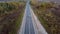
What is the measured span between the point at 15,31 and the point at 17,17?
344 mm

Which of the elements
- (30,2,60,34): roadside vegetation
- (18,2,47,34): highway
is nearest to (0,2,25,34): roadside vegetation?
(18,2,47,34): highway

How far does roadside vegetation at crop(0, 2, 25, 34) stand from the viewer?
352cm

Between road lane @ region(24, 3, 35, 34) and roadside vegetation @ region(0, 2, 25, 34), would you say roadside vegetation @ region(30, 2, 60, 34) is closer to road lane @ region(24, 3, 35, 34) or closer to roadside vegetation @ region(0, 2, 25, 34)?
road lane @ region(24, 3, 35, 34)

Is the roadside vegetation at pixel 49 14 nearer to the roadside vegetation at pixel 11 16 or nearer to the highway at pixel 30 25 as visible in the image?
the highway at pixel 30 25

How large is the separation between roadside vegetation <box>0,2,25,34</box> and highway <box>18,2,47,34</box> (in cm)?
11

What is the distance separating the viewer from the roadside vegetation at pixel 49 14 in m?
3.48

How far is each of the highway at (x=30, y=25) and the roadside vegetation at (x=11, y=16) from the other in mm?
108

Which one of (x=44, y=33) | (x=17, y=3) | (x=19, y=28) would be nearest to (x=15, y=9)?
(x=17, y=3)

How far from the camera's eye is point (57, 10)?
3645 millimetres

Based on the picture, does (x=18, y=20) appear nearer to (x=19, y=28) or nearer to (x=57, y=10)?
(x=19, y=28)

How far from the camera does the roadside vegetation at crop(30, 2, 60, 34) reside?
3.48 metres

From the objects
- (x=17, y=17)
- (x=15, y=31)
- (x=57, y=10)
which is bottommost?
(x=15, y=31)

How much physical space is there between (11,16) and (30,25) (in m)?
0.50

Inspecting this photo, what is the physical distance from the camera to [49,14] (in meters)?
3.62
